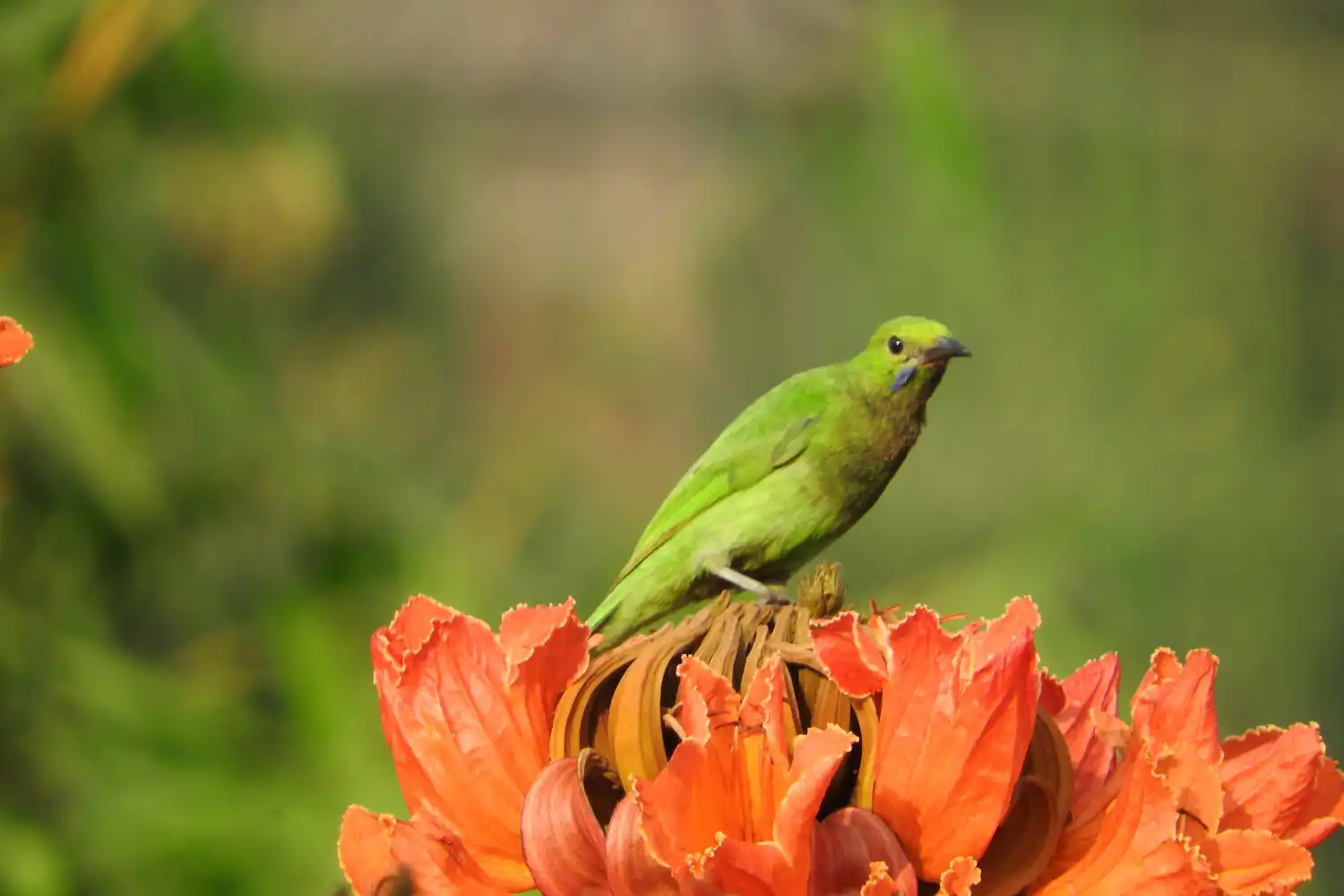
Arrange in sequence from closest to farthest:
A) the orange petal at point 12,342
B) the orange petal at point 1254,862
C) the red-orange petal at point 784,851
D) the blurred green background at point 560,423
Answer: the orange petal at point 12,342, the red-orange petal at point 784,851, the orange petal at point 1254,862, the blurred green background at point 560,423

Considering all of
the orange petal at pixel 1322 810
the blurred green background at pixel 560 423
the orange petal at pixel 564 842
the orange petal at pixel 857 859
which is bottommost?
the orange petal at pixel 1322 810

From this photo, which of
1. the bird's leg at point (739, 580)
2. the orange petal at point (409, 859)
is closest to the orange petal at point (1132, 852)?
the orange petal at point (409, 859)

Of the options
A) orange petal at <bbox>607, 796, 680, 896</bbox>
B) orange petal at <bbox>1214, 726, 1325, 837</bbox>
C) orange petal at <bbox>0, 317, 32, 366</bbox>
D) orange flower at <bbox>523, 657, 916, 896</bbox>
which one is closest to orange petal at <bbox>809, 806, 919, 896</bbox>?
orange flower at <bbox>523, 657, 916, 896</bbox>

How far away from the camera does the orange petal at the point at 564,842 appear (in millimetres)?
1080

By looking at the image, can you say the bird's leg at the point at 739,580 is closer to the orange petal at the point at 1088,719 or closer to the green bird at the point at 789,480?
the green bird at the point at 789,480

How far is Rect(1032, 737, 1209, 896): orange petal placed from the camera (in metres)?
1.07

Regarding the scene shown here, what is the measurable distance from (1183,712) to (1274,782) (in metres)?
0.10

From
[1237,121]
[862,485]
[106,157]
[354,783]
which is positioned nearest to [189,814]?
[354,783]

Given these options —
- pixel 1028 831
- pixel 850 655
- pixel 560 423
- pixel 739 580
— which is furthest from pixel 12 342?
pixel 560 423

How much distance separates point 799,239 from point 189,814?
87.5 inches

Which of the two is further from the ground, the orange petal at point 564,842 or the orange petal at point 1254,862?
the orange petal at point 564,842

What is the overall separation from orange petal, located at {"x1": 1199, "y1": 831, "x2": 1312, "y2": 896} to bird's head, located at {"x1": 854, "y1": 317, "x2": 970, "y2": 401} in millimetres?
899

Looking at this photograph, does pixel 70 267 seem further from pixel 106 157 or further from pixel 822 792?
pixel 822 792

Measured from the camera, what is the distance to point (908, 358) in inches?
77.9
